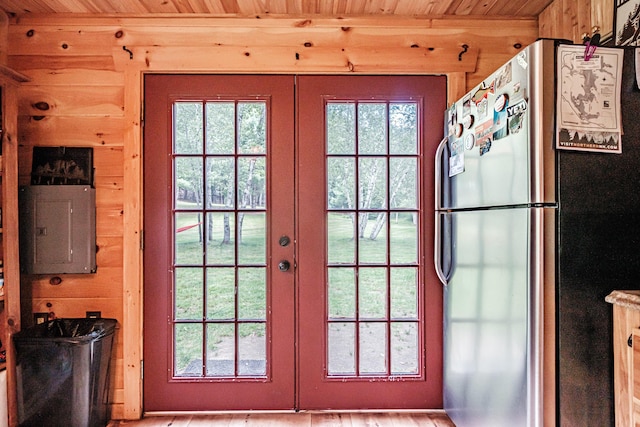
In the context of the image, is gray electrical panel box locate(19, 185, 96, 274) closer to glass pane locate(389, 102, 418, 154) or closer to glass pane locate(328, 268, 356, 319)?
glass pane locate(328, 268, 356, 319)

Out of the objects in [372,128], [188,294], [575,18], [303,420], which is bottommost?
[303,420]

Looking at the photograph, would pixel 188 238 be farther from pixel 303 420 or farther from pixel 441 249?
pixel 441 249

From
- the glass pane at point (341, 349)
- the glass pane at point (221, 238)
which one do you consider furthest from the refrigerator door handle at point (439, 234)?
the glass pane at point (221, 238)

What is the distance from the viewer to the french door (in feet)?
7.64

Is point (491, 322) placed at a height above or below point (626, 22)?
below

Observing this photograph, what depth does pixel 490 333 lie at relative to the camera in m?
1.72

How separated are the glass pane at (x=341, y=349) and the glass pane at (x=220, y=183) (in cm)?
94

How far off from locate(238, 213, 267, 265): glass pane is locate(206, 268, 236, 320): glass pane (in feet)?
0.38

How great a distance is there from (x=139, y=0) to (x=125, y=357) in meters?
1.96

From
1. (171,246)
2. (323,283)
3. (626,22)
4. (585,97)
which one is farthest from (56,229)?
(626,22)

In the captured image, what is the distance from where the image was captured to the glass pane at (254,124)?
2340 mm

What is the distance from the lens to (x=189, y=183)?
234 centimetres

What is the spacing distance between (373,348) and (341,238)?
2.18 feet

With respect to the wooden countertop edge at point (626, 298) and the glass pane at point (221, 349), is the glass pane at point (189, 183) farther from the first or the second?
the wooden countertop edge at point (626, 298)
